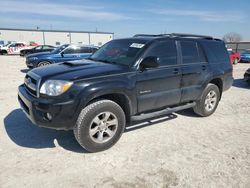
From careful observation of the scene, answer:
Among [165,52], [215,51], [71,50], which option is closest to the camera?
[165,52]

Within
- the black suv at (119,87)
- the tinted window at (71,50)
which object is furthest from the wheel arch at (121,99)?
the tinted window at (71,50)

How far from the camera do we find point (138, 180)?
2.92m

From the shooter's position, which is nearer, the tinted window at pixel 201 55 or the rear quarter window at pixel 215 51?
the tinted window at pixel 201 55

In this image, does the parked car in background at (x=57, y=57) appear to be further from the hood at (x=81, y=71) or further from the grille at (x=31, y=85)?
the hood at (x=81, y=71)

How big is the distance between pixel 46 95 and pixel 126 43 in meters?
2.01

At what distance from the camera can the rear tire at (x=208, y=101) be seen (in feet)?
16.9

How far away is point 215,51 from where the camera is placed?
5.44m

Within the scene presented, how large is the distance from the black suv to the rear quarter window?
1.6 inches

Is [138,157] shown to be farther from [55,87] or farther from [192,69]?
[192,69]

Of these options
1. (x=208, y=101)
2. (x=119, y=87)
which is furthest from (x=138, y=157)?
(x=208, y=101)

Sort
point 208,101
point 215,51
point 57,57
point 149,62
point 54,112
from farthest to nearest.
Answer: point 57,57 → point 215,51 → point 208,101 → point 149,62 → point 54,112

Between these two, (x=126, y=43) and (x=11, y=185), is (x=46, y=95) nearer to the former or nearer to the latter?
(x=11, y=185)

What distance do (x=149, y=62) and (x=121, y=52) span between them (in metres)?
0.81

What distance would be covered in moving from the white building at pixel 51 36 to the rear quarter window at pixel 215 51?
38.8 m
